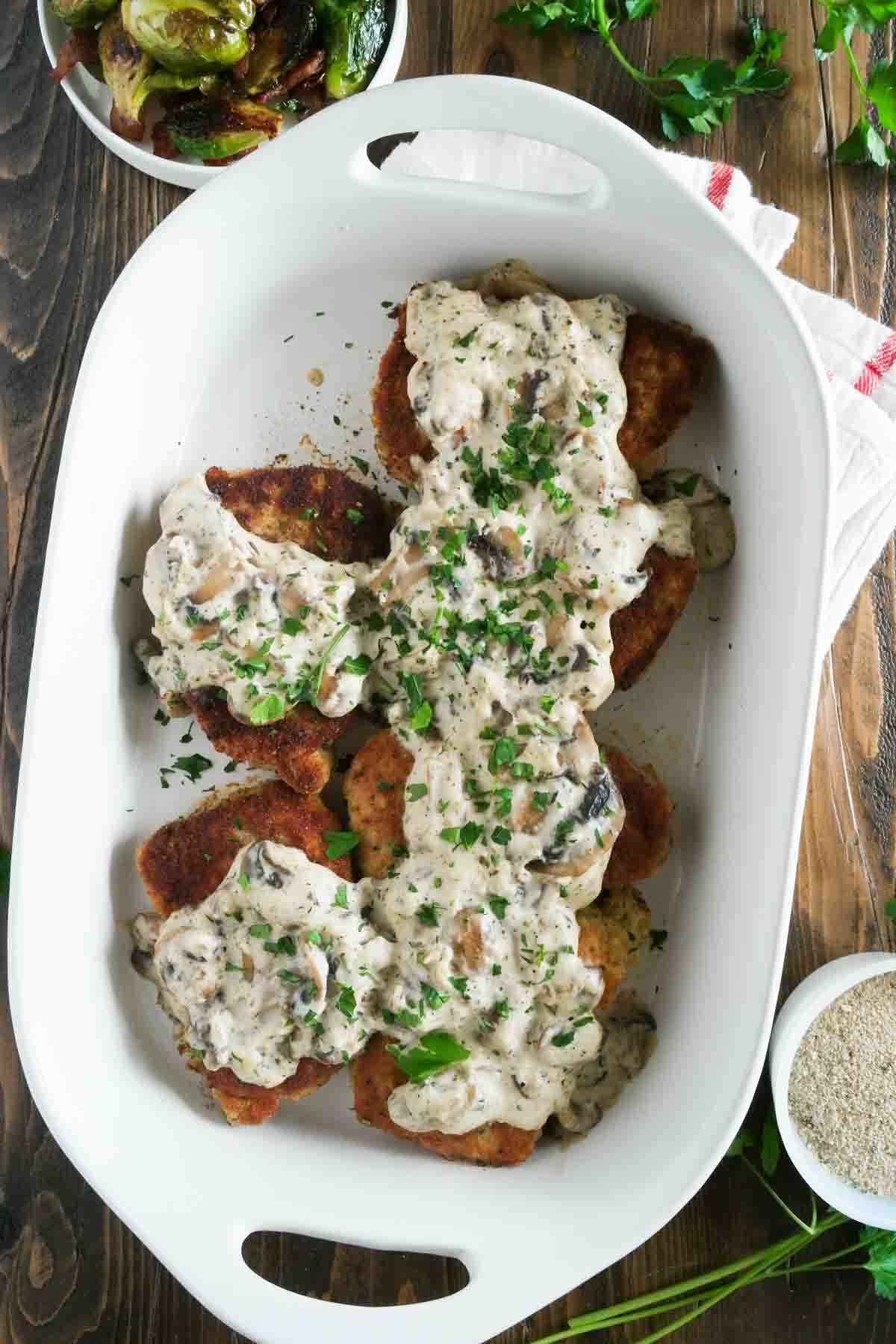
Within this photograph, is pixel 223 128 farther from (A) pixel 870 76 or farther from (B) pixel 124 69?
(A) pixel 870 76

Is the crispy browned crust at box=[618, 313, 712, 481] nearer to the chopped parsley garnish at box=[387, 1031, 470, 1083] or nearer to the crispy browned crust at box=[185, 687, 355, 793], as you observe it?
the crispy browned crust at box=[185, 687, 355, 793]

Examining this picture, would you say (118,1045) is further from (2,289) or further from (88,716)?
(2,289)

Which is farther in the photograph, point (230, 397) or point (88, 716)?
point (230, 397)

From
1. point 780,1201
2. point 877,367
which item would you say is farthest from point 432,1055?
point 877,367

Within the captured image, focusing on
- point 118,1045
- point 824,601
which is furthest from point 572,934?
point 118,1045

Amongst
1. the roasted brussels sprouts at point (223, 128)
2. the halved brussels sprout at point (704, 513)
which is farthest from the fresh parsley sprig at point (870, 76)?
the roasted brussels sprouts at point (223, 128)

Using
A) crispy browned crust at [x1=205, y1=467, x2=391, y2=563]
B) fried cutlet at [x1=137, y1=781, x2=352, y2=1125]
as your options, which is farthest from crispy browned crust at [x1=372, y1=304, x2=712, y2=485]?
fried cutlet at [x1=137, y1=781, x2=352, y2=1125]
